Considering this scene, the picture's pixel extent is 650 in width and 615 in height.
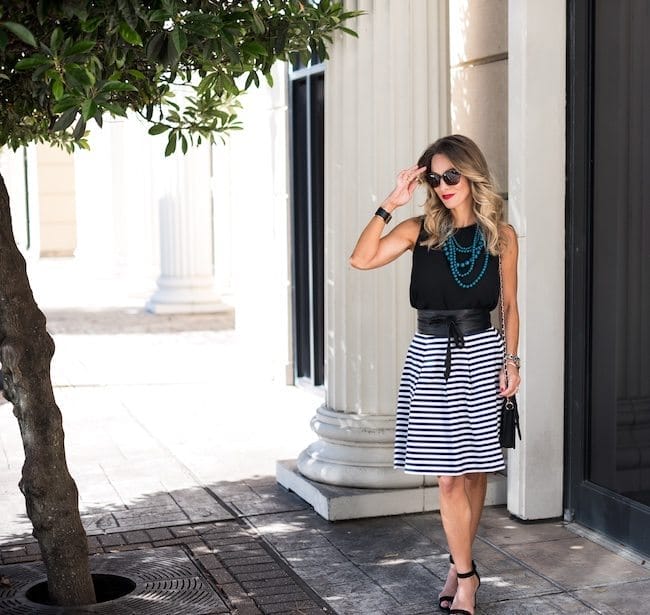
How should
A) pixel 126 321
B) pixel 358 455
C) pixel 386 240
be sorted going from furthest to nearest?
pixel 126 321 < pixel 358 455 < pixel 386 240

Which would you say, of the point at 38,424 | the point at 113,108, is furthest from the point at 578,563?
the point at 113,108

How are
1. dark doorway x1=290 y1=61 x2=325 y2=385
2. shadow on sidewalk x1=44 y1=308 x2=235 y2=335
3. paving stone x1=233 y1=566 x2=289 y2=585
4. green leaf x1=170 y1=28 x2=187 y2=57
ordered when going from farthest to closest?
shadow on sidewalk x1=44 y1=308 x2=235 y2=335 → dark doorway x1=290 y1=61 x2=325 y2=385 → paving stone x1=233 y1=566 x2=289 y2=585 → green leaf x1=170 y1=28 x2=187 y2=57

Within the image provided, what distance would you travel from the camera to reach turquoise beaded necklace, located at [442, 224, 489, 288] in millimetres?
4621

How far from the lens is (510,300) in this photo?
15.4 ft

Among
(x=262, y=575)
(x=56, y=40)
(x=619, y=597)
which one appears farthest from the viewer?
(x=262, y=575)

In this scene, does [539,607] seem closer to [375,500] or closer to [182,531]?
[375,500]

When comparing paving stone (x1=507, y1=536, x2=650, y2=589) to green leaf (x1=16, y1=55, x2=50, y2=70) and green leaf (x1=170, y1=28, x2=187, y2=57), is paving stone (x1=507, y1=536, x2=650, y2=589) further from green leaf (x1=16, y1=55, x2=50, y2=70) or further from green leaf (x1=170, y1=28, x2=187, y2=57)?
green leaf (x1=16, y1=55, x2=50, y2=70)

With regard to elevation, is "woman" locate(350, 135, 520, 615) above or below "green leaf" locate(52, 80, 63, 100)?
below

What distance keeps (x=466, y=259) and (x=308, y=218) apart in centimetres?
562

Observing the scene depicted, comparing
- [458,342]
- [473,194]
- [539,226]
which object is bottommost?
[458,342]

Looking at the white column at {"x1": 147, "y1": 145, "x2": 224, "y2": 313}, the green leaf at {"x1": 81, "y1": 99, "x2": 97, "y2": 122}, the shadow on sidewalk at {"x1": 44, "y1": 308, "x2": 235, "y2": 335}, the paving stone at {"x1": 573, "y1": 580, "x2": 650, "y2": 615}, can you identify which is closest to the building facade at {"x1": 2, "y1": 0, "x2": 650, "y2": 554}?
the paving stone at {"x1": 573, "y1": 580, "x2": 650, "y2": 615}

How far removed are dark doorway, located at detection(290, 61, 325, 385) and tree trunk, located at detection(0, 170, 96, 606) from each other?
5337 millimetres

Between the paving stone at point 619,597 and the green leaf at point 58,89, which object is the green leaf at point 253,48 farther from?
the paving stone at point 619,597

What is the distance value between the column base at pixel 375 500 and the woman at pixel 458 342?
4.82ft
